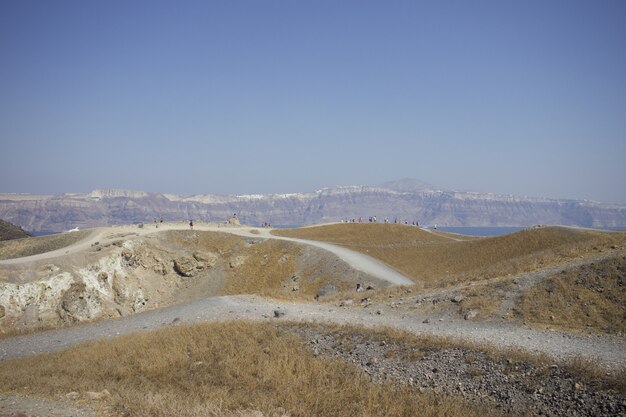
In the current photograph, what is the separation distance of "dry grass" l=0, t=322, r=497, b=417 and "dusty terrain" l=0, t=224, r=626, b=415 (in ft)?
1.95

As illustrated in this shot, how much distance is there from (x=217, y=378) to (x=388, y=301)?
12.7 m

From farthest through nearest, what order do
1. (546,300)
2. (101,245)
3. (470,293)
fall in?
1. (101,245)
2. (470,293)
3. (546,300)

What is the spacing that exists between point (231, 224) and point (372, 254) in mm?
26672

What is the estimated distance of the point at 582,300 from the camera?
56.6 ft

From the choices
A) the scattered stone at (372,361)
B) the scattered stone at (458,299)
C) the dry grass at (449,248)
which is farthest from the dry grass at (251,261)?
the scattered stone at (372,361)

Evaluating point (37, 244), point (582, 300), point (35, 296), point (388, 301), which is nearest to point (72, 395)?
point (388, 301)

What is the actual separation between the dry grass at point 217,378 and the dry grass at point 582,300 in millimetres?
8529

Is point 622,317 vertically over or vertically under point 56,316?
over

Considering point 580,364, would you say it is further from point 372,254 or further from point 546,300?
point 372,254

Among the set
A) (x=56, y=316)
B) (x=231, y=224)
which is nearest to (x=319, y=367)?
(x=56, y=316)

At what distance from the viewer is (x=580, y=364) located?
1062 centimetres

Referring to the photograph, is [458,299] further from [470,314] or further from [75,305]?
[75,305]

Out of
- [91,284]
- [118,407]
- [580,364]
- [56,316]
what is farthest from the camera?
[91,284]

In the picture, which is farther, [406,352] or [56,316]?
[56,316]
